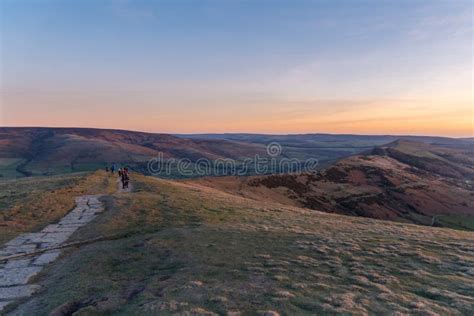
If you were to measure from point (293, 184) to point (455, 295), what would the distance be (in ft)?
223

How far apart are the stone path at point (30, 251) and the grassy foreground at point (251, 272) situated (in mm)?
552

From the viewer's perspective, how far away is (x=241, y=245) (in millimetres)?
15117

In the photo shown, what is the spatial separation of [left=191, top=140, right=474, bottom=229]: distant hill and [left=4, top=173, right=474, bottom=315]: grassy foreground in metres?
39.7

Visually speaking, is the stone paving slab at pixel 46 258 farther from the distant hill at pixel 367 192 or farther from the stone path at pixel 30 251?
the distant hill at pixel 367 192

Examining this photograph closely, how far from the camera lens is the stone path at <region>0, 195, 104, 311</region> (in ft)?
36.1

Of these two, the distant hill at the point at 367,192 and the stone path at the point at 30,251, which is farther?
the distant hill at the point at 367,192

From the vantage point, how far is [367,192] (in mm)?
83875

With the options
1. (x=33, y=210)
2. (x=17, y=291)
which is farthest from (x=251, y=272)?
(x=33, y=210)

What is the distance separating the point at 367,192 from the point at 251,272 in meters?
78.5

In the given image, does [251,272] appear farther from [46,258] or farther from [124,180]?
[124,180]

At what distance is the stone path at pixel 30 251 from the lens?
10989 millimetres

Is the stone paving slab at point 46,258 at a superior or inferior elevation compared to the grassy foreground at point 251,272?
inferior

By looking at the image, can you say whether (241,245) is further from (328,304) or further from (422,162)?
(422,162)

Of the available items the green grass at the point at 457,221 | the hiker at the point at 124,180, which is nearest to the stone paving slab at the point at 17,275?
the hiker at the point at 124,180
